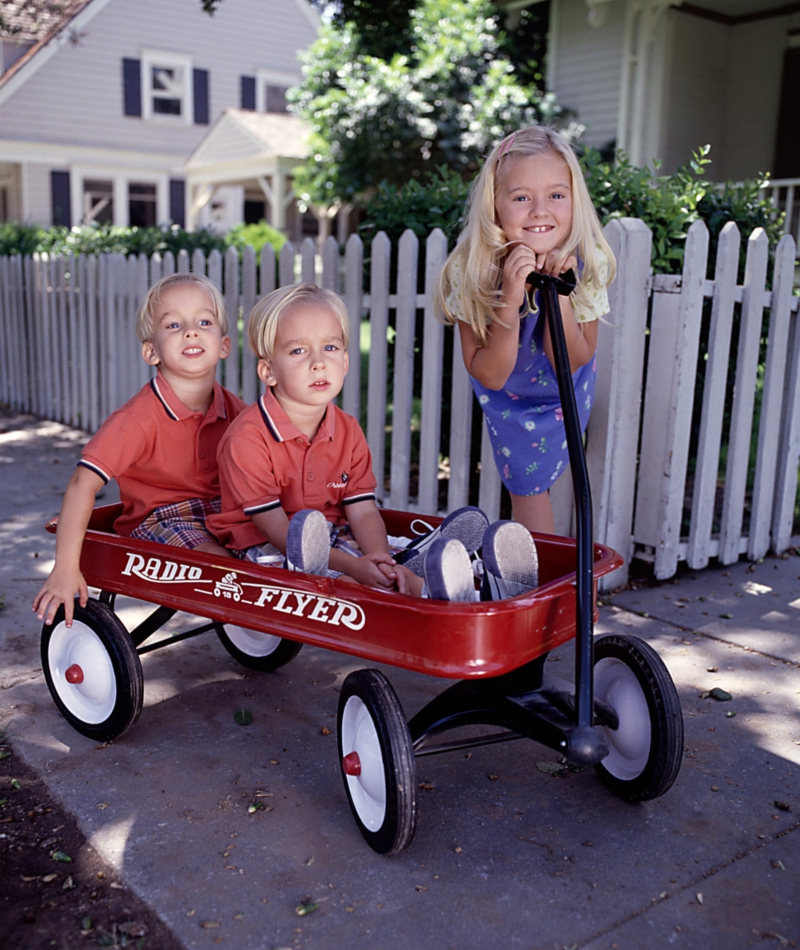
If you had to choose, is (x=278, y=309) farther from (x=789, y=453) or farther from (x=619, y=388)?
(x=789, y=453)

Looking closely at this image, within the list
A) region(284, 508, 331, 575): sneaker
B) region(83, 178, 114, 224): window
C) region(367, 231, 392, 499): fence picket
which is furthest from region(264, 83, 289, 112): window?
region(284, 508, 331, 575): sneaker

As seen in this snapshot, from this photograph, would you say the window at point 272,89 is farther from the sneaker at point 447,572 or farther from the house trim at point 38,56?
the sneaker at point 447,572

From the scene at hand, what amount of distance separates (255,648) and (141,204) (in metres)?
24.1

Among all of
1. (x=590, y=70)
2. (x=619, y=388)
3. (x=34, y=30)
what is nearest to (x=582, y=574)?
(x=619, y=388)

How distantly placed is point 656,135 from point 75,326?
25.5 ft

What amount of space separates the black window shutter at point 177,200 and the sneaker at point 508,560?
79.2ft

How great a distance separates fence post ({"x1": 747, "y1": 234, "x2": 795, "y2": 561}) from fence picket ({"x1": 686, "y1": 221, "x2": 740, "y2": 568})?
33 cm

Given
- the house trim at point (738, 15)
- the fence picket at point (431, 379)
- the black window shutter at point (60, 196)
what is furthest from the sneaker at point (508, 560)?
the black window shutter at point (60, 196)

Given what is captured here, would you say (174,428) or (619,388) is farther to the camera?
(619,388)

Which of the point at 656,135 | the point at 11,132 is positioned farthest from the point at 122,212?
the point at 656,135

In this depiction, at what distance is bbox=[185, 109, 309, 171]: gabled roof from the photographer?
2178cm

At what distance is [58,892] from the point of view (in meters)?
2.08

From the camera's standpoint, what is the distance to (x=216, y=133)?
2319 cm

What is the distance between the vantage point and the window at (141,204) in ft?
80.9
